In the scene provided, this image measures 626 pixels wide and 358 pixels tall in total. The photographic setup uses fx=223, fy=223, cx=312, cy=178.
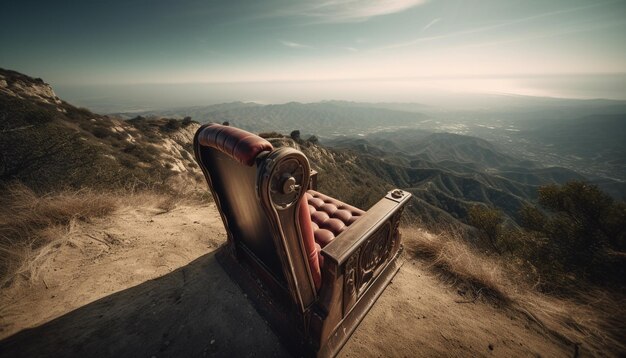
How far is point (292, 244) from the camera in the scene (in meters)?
1.59

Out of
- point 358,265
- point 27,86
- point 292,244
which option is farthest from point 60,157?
point 27,86

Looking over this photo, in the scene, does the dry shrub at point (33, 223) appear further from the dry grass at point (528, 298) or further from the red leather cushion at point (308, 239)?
the dry grass at point (528, 298)

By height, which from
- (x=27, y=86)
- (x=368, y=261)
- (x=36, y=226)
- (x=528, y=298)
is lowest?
(x=528, y=298)

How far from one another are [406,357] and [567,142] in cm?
26306

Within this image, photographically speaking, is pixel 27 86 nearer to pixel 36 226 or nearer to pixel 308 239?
pixel 36 226

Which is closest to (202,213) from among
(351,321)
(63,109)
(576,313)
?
(351,321)

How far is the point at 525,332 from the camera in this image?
248 cm

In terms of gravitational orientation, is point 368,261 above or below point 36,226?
above

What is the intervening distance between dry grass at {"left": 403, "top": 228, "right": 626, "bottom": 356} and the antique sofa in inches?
44.5

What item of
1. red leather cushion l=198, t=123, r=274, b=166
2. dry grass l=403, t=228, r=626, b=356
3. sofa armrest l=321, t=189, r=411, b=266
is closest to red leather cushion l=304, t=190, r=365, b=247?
sofa armrest l=321, t=189, r=411, b=266

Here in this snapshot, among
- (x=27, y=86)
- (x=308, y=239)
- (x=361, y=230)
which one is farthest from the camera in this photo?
(x=27, y=86)

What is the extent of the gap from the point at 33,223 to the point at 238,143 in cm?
433

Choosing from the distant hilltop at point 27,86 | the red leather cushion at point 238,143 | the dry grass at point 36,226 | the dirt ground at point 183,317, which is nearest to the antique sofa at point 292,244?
the red leather cushion at point 238,143

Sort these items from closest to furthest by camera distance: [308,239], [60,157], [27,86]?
[308,239], [60,157], [27,86]
